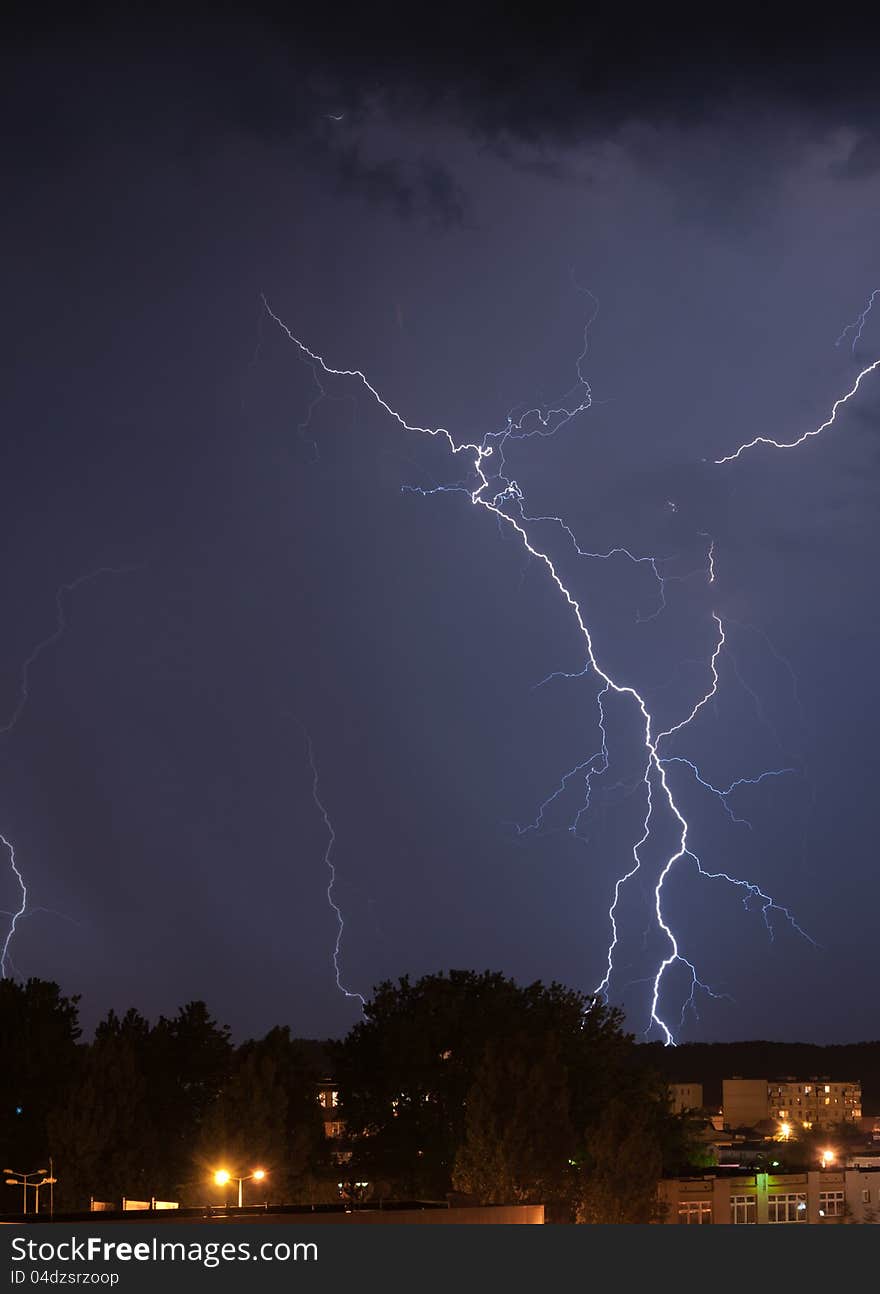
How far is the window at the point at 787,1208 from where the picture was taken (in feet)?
117

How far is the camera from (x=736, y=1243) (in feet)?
44.3

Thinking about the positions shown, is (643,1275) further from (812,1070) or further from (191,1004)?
(812,1070)

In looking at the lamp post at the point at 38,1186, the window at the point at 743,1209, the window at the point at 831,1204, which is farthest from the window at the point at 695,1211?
the lamp post at the point at 38,1186

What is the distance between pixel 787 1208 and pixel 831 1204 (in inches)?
81.9

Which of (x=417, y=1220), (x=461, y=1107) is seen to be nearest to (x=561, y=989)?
(x=461, y=1107)

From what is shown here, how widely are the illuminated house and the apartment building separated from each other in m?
51.3

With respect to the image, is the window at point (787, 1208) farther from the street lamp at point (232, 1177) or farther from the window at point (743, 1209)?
the street lamp at point (232, 1177)

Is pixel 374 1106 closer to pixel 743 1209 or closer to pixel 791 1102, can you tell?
pixel 743 1209

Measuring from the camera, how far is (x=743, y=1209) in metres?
35.0

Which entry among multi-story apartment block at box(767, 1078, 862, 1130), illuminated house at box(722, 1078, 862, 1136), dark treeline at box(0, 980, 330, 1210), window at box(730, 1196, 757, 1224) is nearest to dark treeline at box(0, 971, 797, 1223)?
dark treeline at box(0, 980, 330, 1210)

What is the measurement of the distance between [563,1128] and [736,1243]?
19.0 metres

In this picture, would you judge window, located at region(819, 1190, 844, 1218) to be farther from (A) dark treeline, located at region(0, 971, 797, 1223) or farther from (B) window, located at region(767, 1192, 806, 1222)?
(A) dark treeline, located at region(0, 971, 797, 1223)

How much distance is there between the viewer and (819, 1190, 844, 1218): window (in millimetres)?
37219

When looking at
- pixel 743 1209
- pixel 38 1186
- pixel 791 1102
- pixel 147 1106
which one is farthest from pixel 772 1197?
pixel 791 1102
